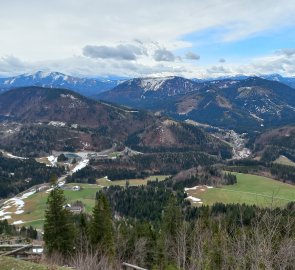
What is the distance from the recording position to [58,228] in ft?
225

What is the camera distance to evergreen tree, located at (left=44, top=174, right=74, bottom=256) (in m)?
67.6

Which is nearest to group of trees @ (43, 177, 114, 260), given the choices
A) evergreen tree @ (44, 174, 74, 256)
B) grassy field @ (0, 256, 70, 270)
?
evergreen tree @ (44, 174, 74, 256)

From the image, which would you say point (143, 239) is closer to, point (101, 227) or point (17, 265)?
point (101, 227)

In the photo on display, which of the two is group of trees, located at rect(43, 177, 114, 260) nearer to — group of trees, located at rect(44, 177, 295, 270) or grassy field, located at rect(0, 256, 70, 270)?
group of trees, located at rect(44, 177, 295, 270)

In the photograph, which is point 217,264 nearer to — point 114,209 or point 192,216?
point 192,216

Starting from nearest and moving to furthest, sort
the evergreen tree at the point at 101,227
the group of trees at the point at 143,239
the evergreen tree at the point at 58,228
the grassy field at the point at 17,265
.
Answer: the grassy field at the point at 17,265 < the group of trees at the point at 143,239 < the evergreen tree at the point at 58,228 < the evergreen tree at the point at 101,227

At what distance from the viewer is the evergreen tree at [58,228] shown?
67562 mm

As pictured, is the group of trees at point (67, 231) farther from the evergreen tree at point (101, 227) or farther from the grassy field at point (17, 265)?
the grassy field at point (17, 265)

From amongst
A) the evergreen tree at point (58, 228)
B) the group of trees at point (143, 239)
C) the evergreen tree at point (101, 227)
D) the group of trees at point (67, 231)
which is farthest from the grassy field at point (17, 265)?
the evergreen tree at point (101, 227)

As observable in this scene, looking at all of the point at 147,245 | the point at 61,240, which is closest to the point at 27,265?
the point at 61,240

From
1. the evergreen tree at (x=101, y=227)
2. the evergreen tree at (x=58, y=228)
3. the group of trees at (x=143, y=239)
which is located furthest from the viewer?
the evergreen tree at (x=101, y=227)

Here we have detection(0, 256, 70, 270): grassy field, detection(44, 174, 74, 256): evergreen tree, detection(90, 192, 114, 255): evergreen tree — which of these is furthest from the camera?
detection(90, 192, 114, 255): evergreen tree

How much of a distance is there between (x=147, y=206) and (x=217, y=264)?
418ft

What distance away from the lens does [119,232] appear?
8762 centimetres
